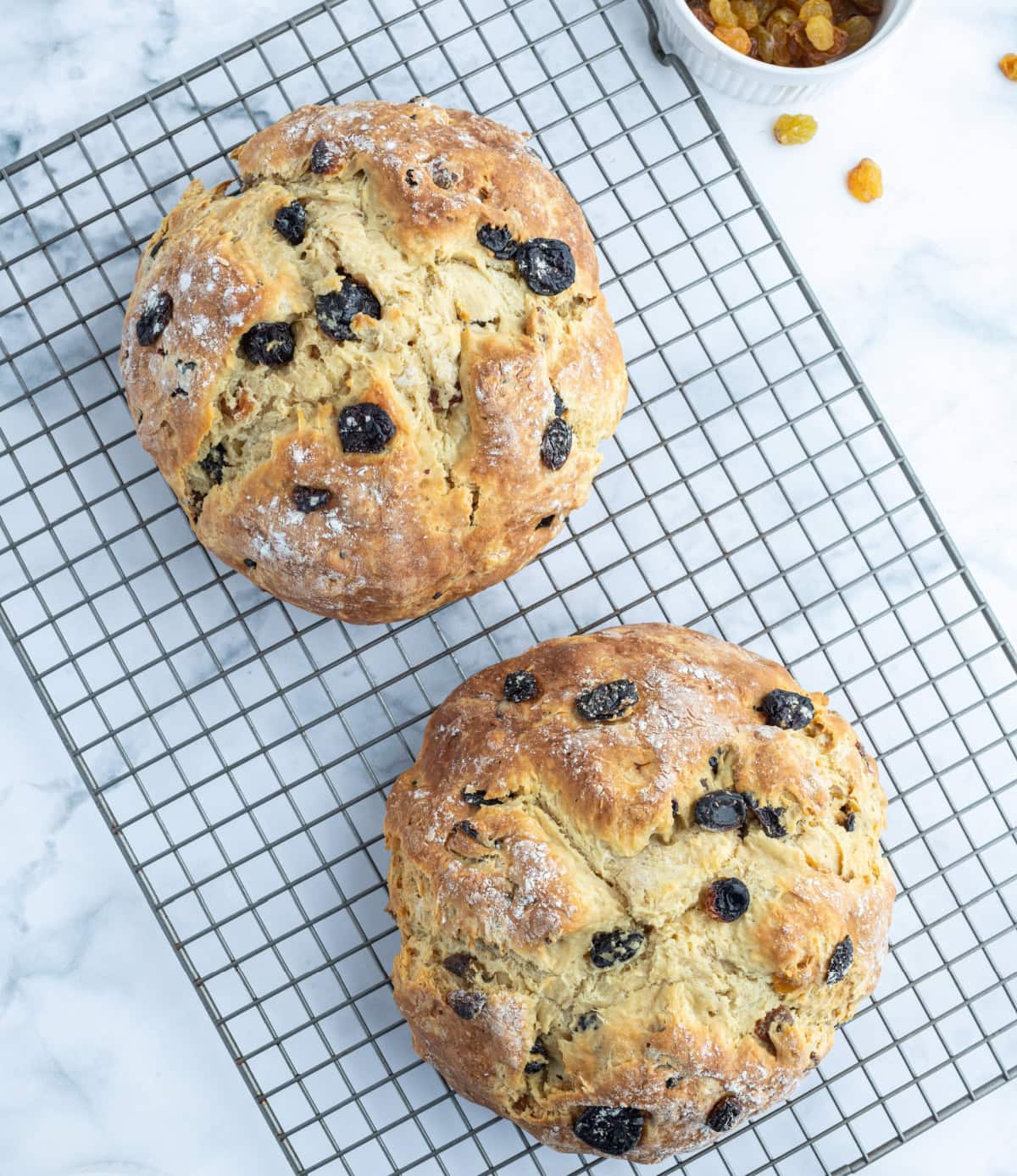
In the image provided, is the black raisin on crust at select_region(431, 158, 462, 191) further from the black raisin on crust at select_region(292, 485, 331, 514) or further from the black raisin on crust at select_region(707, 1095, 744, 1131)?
the black raisin on crust at select_region(707, 1095, 744, 1131)

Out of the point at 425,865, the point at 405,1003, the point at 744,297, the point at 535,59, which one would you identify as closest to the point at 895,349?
the point at 744,297

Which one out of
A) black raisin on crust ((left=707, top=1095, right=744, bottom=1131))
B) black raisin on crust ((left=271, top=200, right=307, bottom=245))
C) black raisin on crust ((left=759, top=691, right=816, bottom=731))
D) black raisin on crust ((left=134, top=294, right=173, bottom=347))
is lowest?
black raisin on crust ((left=707, top=1095, right=744, bottom=1131))

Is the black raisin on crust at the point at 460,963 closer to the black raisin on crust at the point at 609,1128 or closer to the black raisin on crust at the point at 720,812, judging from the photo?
the black raisin on crust at the point at 609,1128

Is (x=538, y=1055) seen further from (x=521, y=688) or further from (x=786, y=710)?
(x=786, y=710)

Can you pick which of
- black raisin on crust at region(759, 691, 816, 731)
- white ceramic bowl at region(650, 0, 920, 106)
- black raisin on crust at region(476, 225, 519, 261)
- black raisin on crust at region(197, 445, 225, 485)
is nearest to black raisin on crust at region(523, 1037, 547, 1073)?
black raisin on crust at region(759, 691, 816, 731)

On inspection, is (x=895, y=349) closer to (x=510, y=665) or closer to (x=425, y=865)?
(x=510, y=665)

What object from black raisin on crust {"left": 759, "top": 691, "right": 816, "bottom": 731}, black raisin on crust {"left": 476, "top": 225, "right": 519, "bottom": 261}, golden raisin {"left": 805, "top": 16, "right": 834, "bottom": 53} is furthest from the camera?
golden raisin {"left": 805, "top": 16, "right": 834, "bottom": 53}

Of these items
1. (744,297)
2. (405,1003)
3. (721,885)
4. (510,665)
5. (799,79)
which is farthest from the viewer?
(744,297)
